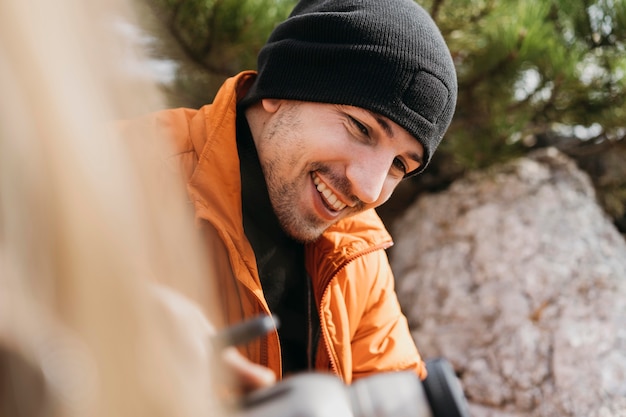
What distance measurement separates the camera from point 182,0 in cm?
165

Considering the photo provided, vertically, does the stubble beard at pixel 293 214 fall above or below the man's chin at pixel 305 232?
above

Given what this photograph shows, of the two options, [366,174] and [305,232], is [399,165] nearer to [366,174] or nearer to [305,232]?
[366,174]

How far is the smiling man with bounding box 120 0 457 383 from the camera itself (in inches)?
41.9

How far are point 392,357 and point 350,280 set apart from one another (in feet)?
0.75

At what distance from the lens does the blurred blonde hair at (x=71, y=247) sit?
0.26m

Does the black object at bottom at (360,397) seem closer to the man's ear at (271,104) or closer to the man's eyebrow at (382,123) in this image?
the man's eyebrow at (382,123)

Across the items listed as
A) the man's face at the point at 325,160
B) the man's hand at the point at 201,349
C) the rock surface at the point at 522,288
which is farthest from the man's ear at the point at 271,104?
the rock surface at the point at 522,288

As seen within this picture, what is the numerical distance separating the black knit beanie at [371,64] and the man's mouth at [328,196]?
182 millimetres

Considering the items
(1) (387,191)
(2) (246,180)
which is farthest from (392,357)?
(2) (246,180)

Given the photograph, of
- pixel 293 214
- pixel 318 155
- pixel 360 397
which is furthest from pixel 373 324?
pixel 360 397

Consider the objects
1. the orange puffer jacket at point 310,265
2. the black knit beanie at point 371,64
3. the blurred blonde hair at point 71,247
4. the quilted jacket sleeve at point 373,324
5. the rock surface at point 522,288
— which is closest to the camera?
the blurred blonde hair at point 71,247

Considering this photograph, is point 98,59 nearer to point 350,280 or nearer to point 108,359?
point 108,359

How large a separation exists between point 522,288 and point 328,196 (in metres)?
1.07

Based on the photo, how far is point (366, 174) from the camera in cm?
110
